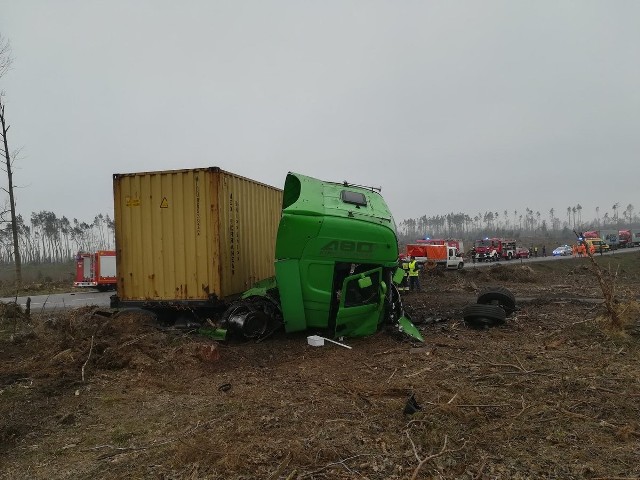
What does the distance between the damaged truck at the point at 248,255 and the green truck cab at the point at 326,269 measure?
2 centimetres

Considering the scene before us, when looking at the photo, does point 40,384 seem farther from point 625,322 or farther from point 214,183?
point 625,322

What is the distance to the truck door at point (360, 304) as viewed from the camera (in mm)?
6996

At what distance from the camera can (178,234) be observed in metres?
8.03

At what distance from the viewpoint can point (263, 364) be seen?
627cm

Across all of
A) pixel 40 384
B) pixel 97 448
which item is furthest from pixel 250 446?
pixel 40 384

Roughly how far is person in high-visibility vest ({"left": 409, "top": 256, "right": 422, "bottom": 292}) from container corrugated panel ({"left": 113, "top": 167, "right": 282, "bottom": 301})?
30.5 ft

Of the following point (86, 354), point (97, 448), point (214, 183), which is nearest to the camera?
point (97, 448)

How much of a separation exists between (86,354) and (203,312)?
2302mm

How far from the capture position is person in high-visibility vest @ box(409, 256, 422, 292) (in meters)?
16.5

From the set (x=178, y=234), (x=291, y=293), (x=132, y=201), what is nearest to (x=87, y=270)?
(x=132, y=201)

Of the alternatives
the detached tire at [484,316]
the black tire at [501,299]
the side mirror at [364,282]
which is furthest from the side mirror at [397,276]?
the black tire at [501,299]

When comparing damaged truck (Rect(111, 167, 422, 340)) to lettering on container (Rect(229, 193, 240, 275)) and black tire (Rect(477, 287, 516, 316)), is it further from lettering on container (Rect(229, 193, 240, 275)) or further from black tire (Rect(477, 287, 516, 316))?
black tire (Rect(477, 287, 516, 316))

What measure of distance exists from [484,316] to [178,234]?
5.70 metres

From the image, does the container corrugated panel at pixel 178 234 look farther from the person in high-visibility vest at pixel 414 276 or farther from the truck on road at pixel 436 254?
the truck on road at pixel 436 254
